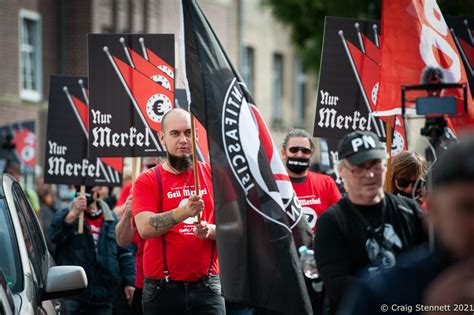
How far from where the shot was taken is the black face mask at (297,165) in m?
9.80

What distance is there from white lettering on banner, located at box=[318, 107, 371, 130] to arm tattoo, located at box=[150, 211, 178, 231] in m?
3.41

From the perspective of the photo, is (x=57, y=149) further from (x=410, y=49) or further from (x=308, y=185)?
(x=410, y=49)

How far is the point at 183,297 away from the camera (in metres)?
8.12

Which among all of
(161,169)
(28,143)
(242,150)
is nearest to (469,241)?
(242,150)

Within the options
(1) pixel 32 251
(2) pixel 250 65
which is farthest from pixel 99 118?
(2) pixel 250 65

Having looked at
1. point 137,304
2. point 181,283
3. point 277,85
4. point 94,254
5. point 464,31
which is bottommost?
point 137,304

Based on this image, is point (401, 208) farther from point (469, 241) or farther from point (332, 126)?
point (332, 126)

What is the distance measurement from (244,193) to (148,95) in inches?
147

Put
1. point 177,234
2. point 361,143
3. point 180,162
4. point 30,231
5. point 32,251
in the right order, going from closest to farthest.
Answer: point 361,143 → point 32,251 → point 30,231 → point 177,234 → point 180,162

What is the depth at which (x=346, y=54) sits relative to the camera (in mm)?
11133

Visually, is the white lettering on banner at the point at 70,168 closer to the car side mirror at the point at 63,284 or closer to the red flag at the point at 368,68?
the red flag at the point at 368,68

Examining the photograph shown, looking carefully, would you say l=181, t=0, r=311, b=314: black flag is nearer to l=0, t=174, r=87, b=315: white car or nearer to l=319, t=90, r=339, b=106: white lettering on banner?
l=0, t=174, r=87, b=315: white car

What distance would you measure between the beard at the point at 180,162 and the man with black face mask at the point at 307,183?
1.33 meters

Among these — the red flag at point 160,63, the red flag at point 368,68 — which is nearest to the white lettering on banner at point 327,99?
the red flag at point 368,68
